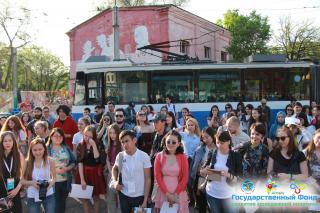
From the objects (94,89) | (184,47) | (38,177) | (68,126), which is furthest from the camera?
(184,47)

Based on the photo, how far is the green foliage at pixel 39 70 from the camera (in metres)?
64.3

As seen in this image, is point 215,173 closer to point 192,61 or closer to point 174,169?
point 174,169

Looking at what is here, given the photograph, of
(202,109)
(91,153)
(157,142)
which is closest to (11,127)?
(91,153)

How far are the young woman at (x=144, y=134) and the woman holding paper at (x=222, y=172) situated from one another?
205cm

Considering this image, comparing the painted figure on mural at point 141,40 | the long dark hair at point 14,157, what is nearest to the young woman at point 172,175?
the long dark hair at point 14,157

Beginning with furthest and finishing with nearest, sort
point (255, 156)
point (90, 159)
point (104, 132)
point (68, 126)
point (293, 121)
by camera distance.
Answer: point (293, 121), point (68, 126), point (104, 132), point (90, 159), point (255, 156)

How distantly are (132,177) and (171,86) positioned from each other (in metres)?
10.4

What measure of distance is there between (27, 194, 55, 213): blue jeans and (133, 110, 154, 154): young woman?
1898 mm

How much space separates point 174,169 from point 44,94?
33469mm

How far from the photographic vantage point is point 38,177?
6.14m

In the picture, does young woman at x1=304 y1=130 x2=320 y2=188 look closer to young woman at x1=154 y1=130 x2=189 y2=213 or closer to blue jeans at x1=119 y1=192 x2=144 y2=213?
young woman at x1=154 y1=130 x2=189 y2=213

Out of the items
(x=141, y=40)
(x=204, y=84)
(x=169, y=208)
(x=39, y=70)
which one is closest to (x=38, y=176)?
(x=169, y=208)

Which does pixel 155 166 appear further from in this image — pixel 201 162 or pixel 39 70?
pixel 39 70

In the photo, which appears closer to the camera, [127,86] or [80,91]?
[127,86]
